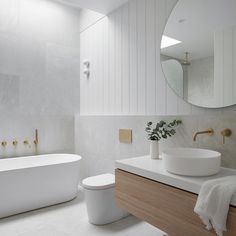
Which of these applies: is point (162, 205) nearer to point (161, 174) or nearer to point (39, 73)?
point (161, 174)

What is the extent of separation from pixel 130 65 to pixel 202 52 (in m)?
0.97

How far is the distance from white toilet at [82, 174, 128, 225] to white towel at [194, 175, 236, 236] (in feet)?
4.00

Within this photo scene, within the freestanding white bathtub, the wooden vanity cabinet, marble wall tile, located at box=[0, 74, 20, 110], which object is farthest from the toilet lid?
marble wall tile, located at box=[0, 74, 20, 110]

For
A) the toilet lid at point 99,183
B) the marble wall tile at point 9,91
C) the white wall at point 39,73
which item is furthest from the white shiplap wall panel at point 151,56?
the marble wall tile at point 9,91

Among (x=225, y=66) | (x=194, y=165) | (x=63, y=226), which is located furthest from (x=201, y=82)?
(x=63, y=226)

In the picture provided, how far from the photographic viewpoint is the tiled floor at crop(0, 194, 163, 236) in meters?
2.08

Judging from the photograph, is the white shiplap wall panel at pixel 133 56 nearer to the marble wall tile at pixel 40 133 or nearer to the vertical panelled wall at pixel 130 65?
the vertical panelled wall at pixel 130 65

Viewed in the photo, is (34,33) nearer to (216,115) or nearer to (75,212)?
(75,212)

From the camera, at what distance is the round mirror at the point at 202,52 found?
167 centimetres

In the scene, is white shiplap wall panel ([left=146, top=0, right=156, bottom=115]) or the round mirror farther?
white shiplap wall panel ([left=146, top=0, right=156, bottom=115])

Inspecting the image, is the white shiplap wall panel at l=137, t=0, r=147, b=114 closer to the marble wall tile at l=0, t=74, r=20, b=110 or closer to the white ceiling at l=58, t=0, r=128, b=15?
the white ceiling at l=58, t=0, r=128, b=15

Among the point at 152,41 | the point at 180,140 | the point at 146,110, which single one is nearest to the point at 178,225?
the point at 180,140

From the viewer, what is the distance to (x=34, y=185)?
2512mm

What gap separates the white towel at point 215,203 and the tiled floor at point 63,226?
3.69 feet
